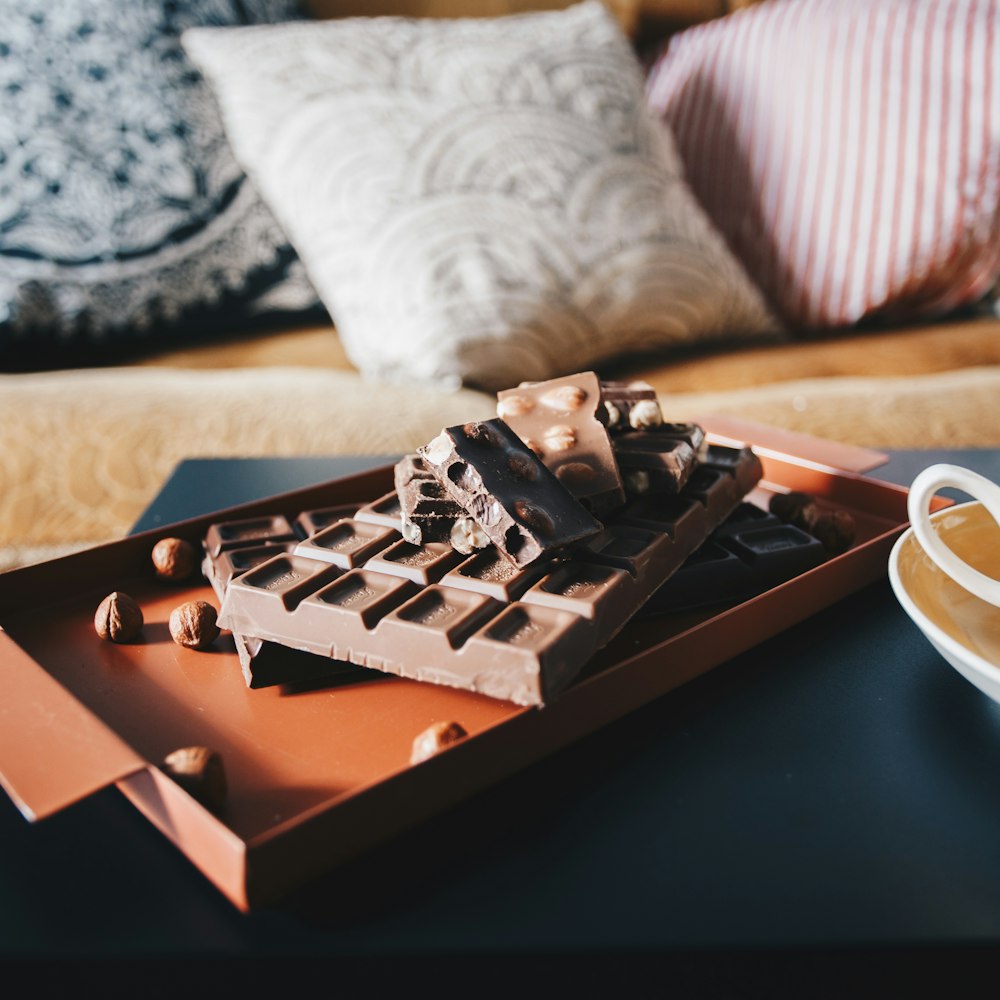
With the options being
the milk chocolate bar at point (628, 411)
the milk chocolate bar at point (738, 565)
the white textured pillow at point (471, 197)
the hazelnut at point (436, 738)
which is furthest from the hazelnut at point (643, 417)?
the white textured pillow at point (471, 197)

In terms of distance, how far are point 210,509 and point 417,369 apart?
52cm

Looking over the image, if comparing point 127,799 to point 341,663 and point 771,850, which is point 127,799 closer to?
point 341,663

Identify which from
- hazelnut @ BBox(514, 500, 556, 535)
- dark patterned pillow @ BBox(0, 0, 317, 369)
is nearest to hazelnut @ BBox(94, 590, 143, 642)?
hazelnut @ BBox(514, 500, 556, 535)

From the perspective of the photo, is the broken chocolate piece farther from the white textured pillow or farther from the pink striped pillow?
the pink striped pillow

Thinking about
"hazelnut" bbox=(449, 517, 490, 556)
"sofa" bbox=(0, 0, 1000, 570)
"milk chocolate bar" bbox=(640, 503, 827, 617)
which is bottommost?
"sofa" bbox=(0, 0, 1000, 570)

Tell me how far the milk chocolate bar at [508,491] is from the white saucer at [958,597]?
204 mm

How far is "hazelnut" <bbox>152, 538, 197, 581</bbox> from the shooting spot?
2.51 ft

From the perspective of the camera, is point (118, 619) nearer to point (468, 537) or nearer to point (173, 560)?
point (173, 560)

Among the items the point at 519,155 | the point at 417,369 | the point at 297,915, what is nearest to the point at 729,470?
the point at 297,915

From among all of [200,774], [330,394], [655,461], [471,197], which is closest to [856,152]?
[471,197]

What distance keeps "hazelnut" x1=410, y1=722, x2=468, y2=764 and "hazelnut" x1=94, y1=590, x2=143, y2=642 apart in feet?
0.88

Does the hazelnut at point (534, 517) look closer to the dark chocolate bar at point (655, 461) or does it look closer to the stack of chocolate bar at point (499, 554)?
the stack of chocolate bar at point (499, 554)

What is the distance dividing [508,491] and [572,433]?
117 millimetres

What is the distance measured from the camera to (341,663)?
62 centimetres
